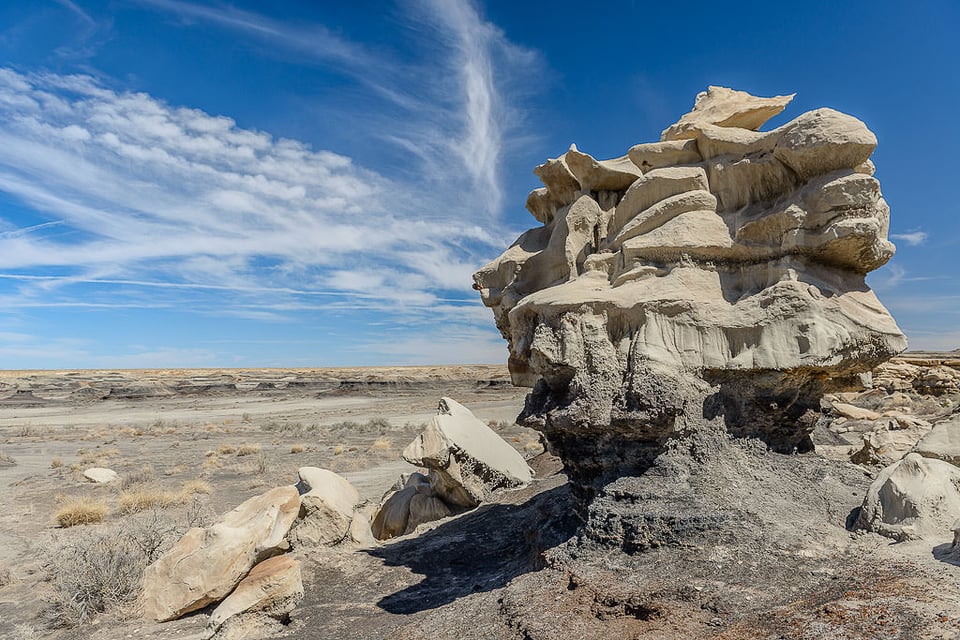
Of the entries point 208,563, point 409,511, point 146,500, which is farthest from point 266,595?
point 146,500

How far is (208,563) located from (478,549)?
3.04 metres

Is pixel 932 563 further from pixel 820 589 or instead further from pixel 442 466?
pixel 442 466

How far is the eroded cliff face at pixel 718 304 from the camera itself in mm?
4695

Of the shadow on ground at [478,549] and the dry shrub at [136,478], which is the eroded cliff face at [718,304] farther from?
the dry shrub at [136,478]

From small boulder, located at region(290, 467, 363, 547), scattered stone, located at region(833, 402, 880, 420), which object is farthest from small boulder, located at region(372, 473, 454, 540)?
scattered stone, located at region(833, 402, 880, 420)

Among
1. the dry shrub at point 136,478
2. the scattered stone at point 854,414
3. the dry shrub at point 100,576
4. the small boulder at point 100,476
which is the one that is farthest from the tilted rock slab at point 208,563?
the scattered stone at point 854,414

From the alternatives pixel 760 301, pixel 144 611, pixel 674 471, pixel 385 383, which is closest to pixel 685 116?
pixel 760 301

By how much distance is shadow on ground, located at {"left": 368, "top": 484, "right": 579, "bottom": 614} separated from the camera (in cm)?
580

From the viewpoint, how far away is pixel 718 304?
5094mm

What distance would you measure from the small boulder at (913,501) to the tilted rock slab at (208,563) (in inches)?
228

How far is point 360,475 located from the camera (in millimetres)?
16078

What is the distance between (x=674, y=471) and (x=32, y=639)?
7.09 m

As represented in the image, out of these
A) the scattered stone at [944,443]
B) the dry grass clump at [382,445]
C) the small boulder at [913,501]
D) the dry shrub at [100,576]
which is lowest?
the dry grass clump at [382,445]

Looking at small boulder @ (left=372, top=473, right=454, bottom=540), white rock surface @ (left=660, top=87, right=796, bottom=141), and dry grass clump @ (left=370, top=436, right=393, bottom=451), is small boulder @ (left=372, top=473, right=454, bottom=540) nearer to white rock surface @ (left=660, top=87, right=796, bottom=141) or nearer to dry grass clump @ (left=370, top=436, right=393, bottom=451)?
white rock surface @ (left=660, top=87, right=796, bottom=141)
